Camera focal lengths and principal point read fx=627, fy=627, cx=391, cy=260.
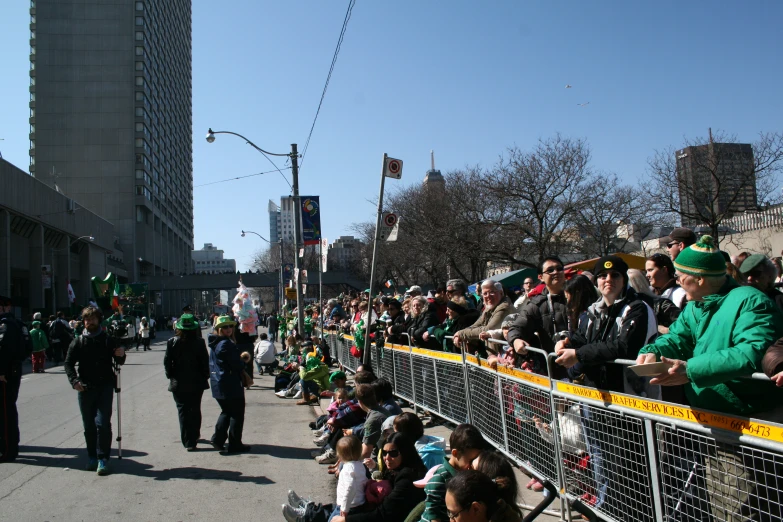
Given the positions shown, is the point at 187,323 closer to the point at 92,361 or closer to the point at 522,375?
the point at 92,361

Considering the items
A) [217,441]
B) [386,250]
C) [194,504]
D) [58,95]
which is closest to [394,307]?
[217,441]

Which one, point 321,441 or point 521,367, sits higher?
point 521,367

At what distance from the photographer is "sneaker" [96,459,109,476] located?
273 inches

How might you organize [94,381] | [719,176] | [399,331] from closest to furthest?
[94,381] < [399,331] < [719,176]

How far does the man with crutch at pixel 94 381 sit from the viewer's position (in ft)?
23.3

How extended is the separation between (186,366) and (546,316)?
4757mm

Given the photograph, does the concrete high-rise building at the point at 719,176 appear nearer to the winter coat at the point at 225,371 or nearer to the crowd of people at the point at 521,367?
the crowd of people at the point at 521,367

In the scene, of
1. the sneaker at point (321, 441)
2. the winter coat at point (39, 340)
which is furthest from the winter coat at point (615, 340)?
the winter coat at point (39, 340)

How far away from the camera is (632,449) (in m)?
3.86

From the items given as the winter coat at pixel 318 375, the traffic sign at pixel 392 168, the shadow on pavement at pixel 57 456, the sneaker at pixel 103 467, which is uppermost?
the traffic sign at pixel 392 168

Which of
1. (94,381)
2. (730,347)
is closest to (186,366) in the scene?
(94,381)

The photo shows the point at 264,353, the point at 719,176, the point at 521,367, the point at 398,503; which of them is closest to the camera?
the point at 398,503

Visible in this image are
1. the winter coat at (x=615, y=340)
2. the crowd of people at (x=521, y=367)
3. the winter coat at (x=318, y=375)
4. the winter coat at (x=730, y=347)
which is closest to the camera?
the winter coat at (x=730, y=347)

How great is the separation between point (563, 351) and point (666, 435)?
0.81 metres
